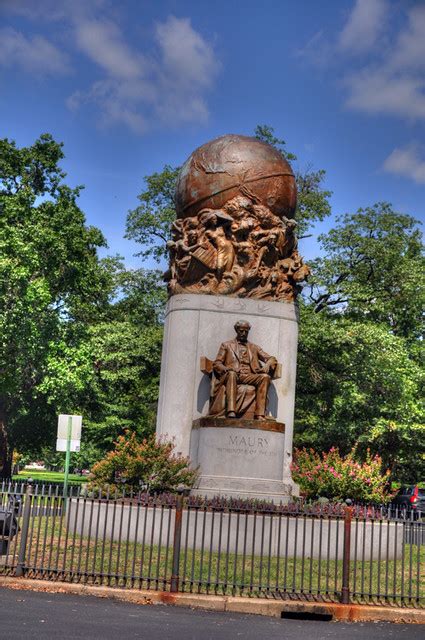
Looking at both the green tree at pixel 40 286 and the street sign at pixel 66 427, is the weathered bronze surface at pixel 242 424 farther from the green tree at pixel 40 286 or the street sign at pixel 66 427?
the green tree at pixel 40 286

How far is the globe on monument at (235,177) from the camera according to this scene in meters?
20.6

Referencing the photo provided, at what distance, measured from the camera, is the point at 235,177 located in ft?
67.7

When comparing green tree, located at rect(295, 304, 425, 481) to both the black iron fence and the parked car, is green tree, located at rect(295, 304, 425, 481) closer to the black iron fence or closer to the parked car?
the parked car

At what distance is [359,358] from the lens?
35406 mm

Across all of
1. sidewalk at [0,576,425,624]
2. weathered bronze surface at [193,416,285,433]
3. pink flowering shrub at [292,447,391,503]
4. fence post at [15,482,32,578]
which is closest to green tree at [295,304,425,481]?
weathered bronze surface at [193,416,285,433]

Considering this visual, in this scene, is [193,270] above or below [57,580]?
above

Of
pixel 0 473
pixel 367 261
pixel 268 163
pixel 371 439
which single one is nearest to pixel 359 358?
pixel 371 439

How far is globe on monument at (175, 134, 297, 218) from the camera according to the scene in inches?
813

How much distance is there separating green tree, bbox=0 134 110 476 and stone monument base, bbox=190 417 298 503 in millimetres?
17972

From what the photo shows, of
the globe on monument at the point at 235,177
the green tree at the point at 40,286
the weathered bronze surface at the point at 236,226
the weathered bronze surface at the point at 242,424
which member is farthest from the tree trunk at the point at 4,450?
the weathered bronze surface at the point at 242,424

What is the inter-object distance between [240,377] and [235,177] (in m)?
5.25

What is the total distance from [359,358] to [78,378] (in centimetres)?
1163

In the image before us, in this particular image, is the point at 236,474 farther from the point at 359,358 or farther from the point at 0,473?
the point at 0,473

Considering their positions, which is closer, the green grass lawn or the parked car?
the parked car
